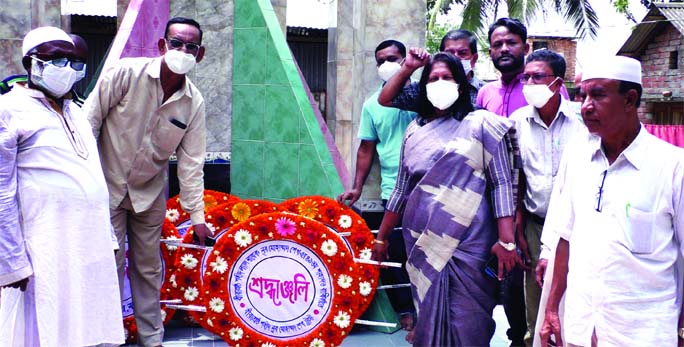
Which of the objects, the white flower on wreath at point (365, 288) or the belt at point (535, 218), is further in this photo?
the white flower on wreath at point (365, 288)

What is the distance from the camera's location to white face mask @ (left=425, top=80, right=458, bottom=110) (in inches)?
162

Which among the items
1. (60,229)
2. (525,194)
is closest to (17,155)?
(60,229)

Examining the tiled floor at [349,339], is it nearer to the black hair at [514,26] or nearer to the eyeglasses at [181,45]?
the eyeglasses at [181,45]

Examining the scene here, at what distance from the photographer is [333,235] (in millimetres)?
5125

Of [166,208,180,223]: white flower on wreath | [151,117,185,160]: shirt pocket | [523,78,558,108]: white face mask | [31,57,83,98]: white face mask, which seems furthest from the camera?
[166,208,180,223]: white flower on wreath

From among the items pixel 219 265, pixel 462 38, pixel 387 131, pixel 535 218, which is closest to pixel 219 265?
pixel 219 265

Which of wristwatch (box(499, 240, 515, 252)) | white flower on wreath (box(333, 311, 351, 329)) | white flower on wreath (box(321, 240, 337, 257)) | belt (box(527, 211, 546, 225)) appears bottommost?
white flower on wreath (box(333, 311, 351, 329))

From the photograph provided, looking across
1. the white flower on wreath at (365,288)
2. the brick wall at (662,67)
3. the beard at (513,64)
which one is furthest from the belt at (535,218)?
the brick wall at (662,67)

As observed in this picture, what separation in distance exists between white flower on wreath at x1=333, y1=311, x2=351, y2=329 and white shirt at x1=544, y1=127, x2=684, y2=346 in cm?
226

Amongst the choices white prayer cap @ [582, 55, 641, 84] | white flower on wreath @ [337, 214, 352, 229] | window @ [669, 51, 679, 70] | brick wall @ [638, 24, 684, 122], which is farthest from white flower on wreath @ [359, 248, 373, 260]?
window @ [669, 51, 679, 70]

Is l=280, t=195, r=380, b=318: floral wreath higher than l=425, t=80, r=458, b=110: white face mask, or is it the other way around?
l=425, t=80, r=458, b=110: white face mask

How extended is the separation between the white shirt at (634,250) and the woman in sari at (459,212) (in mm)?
1138

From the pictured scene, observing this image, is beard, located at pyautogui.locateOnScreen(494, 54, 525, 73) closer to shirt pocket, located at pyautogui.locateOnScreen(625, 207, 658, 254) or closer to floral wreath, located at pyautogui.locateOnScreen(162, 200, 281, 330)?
floral wreath, located at pyautogui.locateOnScreen(162, 200, 281, 330)

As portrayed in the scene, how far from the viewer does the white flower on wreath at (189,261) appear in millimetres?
5387
